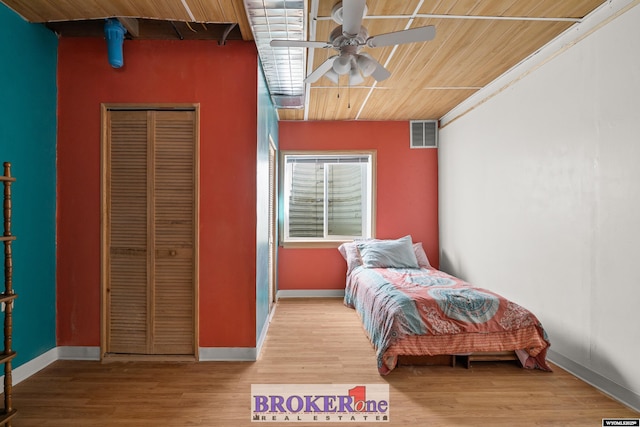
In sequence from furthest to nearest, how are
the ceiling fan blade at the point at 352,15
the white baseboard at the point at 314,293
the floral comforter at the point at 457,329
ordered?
the white baseboard at the point at 314,293 < the floral comforter at the point at 457,329 < the ceiling fan blade at the point at 352,15

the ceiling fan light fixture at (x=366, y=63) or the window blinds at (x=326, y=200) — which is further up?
the ceiling fan light fixture at (x=366, y=63)

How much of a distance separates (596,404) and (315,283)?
3235mm

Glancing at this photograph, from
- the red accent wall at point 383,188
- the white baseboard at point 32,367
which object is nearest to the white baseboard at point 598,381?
the red accent wall at point 383,188

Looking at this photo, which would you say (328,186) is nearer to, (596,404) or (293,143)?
(293,143)

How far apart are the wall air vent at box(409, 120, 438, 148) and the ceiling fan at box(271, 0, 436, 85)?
2.26m

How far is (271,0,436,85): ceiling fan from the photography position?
6.50 ft

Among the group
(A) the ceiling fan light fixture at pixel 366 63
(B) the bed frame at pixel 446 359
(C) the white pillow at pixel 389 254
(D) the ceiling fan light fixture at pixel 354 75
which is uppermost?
(A) the ceiling fan light fixture at pixel 366 63

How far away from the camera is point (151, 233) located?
269cm

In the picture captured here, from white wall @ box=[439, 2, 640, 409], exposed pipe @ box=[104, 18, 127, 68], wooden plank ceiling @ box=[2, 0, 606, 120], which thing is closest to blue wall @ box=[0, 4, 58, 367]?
wooden plank ceiling @ box=[2, 0, 606, 120]

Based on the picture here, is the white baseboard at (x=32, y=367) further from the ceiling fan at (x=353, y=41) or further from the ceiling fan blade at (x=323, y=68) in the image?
the ceiling fan blade at (x=323, y=68)

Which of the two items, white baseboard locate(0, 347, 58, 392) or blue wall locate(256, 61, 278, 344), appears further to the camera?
blue wall locate(256, 61, 278, 344)

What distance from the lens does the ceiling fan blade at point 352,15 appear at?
6.03ft

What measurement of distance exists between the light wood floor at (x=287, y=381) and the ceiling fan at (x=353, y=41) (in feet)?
7.56

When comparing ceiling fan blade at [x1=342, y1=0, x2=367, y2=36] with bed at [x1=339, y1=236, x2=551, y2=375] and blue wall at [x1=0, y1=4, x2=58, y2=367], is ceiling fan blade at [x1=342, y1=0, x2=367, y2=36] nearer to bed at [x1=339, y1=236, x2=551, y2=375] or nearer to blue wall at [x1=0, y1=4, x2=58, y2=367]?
bed at [x1=339, y1=236, x2=551, y2=375]
